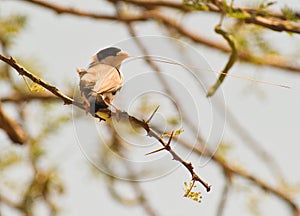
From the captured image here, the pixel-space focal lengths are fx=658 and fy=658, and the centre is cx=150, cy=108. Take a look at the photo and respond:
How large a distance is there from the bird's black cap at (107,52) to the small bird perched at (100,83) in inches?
0.7

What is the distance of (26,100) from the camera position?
2312 mm

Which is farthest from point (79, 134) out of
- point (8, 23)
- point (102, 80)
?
point (8, 23)

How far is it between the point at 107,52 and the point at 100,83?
140 mm

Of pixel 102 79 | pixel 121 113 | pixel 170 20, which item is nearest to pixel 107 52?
pixel 102 79

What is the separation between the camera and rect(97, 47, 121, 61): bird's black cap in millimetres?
1235

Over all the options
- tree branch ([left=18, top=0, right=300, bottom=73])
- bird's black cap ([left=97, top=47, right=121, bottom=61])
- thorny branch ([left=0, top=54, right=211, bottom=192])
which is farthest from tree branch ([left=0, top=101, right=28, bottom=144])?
thorny branch ([left=0, top=54, right=211, bottom=192])

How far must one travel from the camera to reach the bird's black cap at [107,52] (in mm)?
1235

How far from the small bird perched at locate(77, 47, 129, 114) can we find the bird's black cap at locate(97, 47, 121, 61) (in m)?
0.02

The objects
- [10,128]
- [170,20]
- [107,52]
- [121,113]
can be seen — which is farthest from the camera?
[170,20]

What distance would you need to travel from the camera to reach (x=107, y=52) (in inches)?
49.5

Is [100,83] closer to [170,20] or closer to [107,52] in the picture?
[107,52]

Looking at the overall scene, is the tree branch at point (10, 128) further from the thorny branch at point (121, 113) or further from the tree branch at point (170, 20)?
the thorny branch at point (121, 113)

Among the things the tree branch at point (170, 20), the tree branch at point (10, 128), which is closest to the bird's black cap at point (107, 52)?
the tree branch at point (10, 128)

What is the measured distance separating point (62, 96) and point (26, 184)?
5.05 ft
